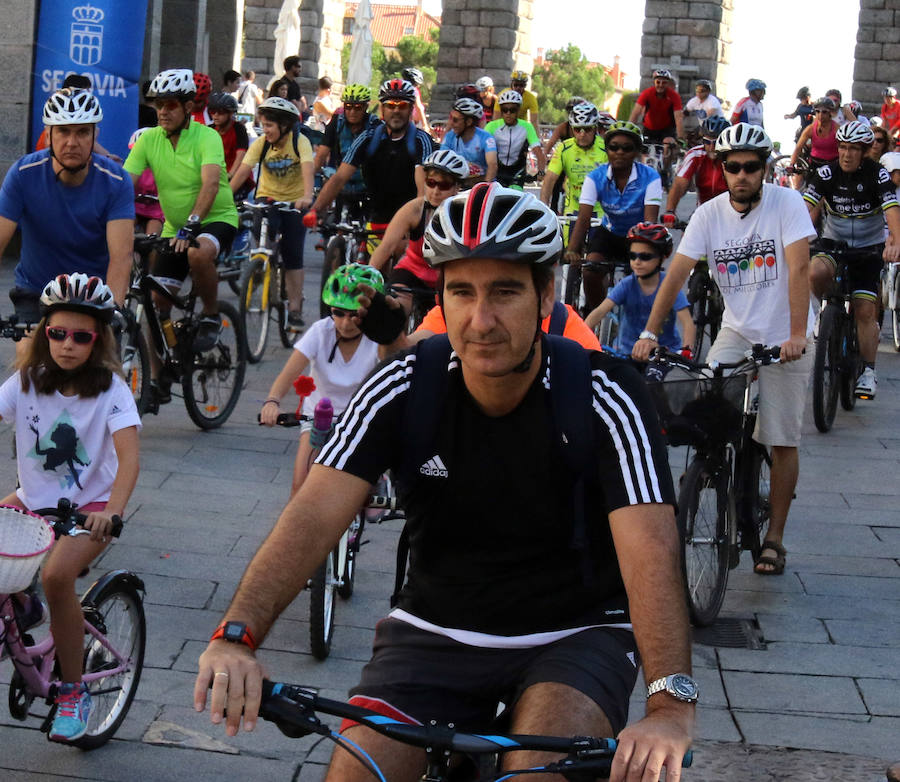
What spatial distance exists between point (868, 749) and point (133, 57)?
32.5ft

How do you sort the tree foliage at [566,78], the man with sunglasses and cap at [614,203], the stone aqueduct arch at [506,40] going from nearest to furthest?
the man with sunglasses and cap at [614,203], the stone aqueduct arch at [506,40], the tree foliage at [566,78]

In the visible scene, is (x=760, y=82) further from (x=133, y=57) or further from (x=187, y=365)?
(x=187, y=365)

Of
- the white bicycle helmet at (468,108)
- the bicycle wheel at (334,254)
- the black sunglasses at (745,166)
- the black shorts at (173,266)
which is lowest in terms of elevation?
the black shorts at (173,266)

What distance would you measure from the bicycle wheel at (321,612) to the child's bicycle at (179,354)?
2.92 metres

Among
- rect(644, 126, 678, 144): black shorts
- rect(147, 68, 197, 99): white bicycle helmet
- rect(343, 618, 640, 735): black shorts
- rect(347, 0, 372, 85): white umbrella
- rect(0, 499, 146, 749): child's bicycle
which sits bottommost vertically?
rect(0, 499, 146, 749): child's bicycle

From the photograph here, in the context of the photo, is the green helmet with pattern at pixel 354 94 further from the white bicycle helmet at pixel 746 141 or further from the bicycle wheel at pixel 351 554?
the bicycle wheel at pixel 351 554

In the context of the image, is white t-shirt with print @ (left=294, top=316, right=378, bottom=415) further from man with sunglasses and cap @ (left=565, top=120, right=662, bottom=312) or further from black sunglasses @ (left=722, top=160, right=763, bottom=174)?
man with sunglasses and cap @ (left=565, top=120, right=662, bottom=312)

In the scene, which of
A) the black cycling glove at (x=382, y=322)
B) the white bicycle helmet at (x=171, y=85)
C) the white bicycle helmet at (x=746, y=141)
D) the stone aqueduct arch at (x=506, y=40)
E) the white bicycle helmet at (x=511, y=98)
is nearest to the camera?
the black cycling glove at (x=382, y=322)

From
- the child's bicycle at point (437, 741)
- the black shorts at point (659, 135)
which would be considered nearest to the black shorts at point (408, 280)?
the child's bicycle at point (437, 741)

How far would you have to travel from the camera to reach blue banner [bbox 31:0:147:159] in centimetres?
1316

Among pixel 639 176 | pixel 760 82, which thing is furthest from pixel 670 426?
pixel 760 82

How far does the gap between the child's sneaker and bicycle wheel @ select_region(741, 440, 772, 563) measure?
11.3 feet

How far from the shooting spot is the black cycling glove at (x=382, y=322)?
6816 millimetres

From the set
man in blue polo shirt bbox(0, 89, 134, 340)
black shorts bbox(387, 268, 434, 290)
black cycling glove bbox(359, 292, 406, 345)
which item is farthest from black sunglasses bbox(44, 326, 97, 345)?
black shorts bbox(387, 268, 434, 290)
